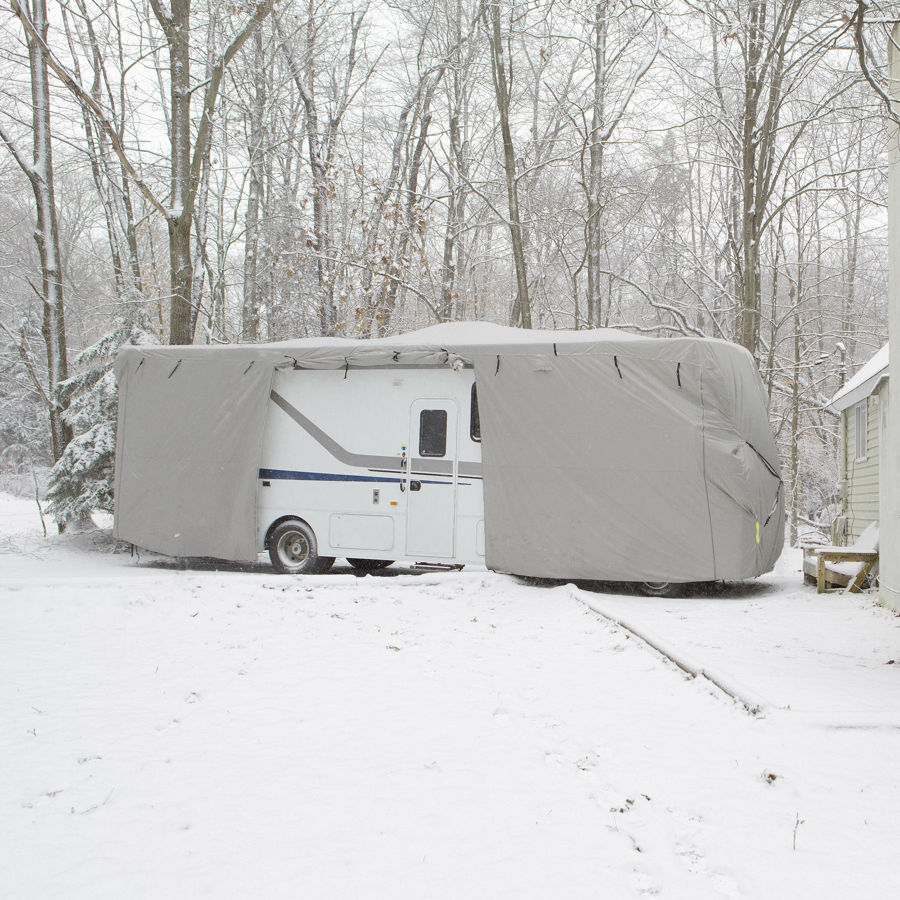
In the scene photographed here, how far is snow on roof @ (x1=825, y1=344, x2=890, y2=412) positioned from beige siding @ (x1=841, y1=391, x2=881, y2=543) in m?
0.18

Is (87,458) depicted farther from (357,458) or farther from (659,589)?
(659,589)

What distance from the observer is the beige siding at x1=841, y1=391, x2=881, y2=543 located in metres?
12.4

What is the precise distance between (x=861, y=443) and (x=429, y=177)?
12.1 metres

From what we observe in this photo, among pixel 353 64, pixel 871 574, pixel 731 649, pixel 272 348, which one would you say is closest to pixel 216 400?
pixel 272 348

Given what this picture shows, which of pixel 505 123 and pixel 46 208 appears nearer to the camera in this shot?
pixel 46 208

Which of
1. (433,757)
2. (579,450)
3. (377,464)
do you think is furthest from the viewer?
(377,464)

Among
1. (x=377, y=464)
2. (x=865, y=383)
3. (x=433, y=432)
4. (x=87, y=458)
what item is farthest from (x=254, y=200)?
(x=865, y=383)

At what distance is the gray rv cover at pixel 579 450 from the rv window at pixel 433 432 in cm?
51

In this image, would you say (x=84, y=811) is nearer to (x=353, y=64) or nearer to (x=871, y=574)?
(x=871, y=574)

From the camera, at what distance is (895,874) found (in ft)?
9.75

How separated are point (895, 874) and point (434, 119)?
20.1m

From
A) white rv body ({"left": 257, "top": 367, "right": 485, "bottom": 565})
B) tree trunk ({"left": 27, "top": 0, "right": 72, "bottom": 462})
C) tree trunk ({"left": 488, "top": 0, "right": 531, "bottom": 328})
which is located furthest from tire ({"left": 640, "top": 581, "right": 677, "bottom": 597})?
tree trunk ({"left": 27, "top": 0, "right": 72, "bottom": 462})

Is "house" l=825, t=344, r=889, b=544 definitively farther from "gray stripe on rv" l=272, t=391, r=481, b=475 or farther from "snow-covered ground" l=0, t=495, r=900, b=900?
"gray stripe on rv" l=272, t=391, r=481, b=475

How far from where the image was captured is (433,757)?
4102mm
